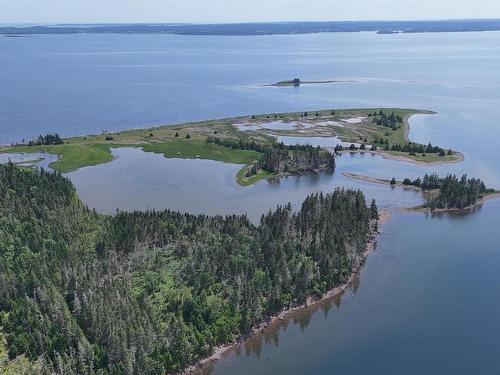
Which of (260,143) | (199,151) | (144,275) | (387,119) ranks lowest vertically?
(144,275)

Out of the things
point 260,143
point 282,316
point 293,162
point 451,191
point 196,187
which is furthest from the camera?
point 260,143

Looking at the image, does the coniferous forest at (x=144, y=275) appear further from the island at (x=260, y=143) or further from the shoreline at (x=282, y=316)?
the island at (x=260, y=143)

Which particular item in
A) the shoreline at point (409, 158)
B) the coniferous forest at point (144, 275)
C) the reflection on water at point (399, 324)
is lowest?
the reflection on water at point (399, 324)

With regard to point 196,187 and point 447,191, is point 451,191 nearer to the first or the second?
point 447,191

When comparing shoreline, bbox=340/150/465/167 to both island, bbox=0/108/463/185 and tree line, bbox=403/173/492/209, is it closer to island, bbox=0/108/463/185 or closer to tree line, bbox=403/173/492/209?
island, bbox=0/108/463/185

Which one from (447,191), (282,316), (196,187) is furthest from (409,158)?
(282,316)

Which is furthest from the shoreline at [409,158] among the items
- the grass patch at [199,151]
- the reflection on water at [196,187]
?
the grass patch at [199,151]

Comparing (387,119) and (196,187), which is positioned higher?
(387,119)
